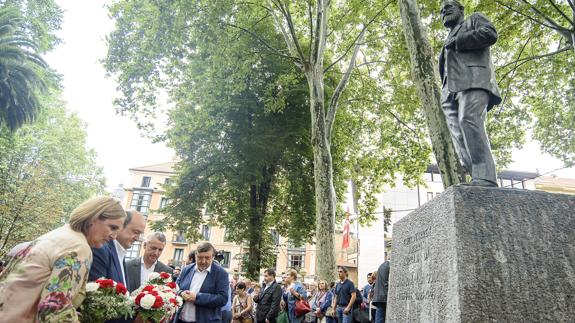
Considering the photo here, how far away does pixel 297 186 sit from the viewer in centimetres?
1925

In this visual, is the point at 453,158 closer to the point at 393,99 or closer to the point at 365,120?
the point at 393,99

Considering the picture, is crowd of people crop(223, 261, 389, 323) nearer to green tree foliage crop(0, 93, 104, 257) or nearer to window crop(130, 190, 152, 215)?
green tree foliage crop(0, 93, 104, 257)

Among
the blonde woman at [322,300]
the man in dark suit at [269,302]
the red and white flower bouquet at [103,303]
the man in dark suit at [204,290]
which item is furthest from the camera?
the blonde woman at [322,300]

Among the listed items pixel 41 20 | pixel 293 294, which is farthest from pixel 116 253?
pixel 41 20

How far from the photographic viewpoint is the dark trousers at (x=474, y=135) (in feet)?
12.0

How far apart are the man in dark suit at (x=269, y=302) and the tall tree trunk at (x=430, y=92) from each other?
4565mm

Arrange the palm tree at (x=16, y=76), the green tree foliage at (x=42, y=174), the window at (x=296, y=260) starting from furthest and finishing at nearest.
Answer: the window at (x=296, y=260) → the green tree foliage at (x=42, y=174) → the palm tree at (x=16, y=76)

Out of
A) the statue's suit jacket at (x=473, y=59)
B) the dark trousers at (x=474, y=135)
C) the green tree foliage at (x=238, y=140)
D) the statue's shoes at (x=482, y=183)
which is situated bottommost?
the statue's shoes at (x=482, y=183)

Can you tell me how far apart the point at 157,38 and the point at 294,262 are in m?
37.9

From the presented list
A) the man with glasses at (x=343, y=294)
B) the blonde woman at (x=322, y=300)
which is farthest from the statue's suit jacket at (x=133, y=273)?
the blonde woman at (x=322, y=300)

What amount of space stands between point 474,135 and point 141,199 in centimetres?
5491

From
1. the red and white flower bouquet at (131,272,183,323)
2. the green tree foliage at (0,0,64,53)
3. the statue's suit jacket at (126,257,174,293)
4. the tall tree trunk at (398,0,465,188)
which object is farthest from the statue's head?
the green tree foliage at (0,0,64,53)

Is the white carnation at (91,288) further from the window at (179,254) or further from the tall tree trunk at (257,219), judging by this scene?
the window at (179,254)

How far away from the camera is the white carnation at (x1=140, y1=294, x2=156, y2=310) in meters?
2.83
